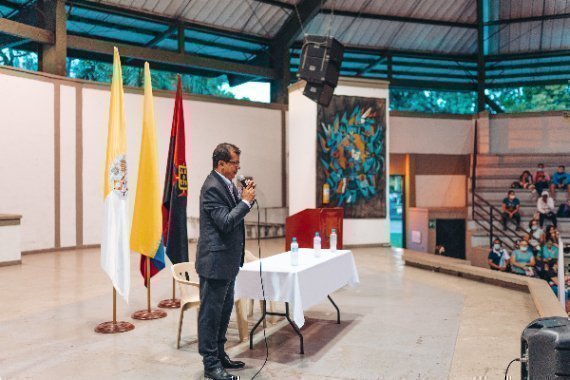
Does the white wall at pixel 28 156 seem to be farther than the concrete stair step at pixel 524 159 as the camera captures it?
No

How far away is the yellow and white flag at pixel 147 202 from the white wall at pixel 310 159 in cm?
570

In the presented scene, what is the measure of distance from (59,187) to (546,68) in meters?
13.7

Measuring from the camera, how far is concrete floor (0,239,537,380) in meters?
3.78

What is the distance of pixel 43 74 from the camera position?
1013 cm

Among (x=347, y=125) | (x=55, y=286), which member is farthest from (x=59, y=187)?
(x=347, y=125)

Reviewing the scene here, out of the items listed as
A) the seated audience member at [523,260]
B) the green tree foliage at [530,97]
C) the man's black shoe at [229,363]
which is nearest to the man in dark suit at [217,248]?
the man's black shoe at [229,363]

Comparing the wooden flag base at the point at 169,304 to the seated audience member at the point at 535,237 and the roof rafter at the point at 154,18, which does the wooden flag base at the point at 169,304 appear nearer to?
the seated audience member at the point at 535,237

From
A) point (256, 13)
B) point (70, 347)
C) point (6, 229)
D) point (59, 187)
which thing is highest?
point (256, 13)

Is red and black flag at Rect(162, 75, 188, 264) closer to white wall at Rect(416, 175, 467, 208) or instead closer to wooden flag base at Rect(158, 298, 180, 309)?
wooden flag base at Rect(158, 298, 180, 309)

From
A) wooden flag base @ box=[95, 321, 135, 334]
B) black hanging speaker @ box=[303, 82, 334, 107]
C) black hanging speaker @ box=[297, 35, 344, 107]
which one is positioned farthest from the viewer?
black hanging speaker @ box=[303, 82, 334, 107]

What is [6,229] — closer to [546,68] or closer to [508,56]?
[508,56]

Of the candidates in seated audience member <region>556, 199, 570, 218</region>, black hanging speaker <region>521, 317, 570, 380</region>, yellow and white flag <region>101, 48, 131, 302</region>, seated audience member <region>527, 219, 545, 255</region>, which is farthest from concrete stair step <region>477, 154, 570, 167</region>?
black hanging speaker <region>521, 317, 570, 380</region>

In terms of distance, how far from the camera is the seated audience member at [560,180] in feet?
41.2

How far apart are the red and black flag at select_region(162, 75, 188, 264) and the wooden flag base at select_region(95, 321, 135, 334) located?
0.77 meters
